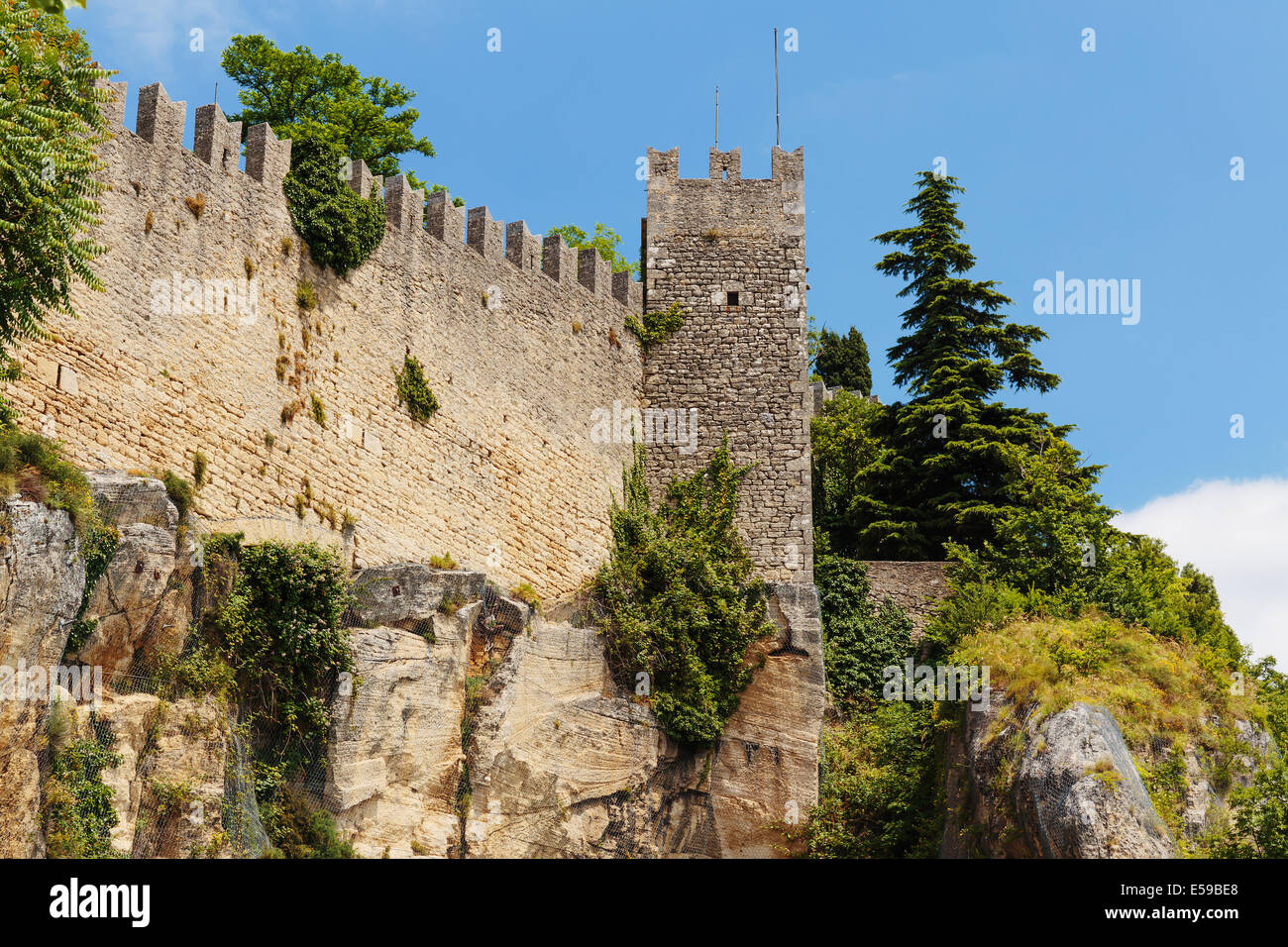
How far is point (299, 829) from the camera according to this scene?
16.9 metres

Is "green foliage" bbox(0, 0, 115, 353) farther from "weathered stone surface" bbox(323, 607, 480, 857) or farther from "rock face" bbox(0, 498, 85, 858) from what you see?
"weathered stone surface" bbox(323, 607, 480, 857)

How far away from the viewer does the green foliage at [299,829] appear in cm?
1666

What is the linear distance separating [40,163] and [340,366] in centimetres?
622

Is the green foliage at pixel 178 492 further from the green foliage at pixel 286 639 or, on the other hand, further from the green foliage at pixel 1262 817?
the green foliage at pixel 1262 817

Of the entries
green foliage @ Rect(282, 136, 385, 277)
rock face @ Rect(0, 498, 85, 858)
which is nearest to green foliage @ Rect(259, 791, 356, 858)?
rock face @ Rect(0, 498, 85, 858)

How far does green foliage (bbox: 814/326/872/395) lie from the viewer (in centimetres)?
4381

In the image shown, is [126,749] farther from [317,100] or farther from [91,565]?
[317,100]

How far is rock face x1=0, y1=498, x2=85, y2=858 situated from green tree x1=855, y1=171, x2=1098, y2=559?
51.9ft

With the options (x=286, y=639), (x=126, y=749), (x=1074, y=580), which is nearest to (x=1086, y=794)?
(x=1074, y=580)

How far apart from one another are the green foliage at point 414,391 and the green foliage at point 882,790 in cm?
740

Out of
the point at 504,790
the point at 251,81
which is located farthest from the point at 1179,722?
the point at 251,81

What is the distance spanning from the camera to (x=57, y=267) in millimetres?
14930

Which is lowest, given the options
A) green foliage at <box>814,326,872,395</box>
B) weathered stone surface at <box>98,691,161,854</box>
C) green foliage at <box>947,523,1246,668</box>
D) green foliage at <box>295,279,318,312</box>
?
weathered stone surface at <box>98,691,161,854</box>
